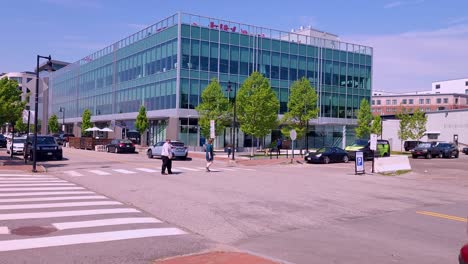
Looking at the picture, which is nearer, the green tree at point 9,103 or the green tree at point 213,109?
the green tree at point 9,103

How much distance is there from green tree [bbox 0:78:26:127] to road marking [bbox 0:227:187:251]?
70.9 feet

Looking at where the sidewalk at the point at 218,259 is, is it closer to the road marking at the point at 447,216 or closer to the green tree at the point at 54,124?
the road marking at the point at 447,216

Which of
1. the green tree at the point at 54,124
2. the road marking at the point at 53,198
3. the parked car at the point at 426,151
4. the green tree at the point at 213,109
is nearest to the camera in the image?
the road marking at the point at 53,198

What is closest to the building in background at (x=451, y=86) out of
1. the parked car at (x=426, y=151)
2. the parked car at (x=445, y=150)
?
the parked car at (x=445, y=150)

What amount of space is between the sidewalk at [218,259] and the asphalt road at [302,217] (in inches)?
16.7

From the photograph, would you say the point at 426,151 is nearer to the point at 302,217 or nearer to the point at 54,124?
the point at 302,217

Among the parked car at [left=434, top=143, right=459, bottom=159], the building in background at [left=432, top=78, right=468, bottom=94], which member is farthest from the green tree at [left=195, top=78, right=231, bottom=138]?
the building in background at [left=432, top=78, right=468, bottom=94]

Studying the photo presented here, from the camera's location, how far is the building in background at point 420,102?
126 m

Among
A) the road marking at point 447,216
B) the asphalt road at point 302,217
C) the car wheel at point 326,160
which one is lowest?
the road marking at point 447,216

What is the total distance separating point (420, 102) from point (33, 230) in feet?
447

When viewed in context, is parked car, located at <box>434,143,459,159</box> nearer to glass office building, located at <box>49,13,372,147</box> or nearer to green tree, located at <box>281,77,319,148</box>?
green tree, located at <box>281,77,319,148</box>

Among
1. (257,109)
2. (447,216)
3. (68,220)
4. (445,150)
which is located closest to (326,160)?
(257,109)

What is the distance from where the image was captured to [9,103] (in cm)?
2848

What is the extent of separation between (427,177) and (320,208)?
14893 mm
